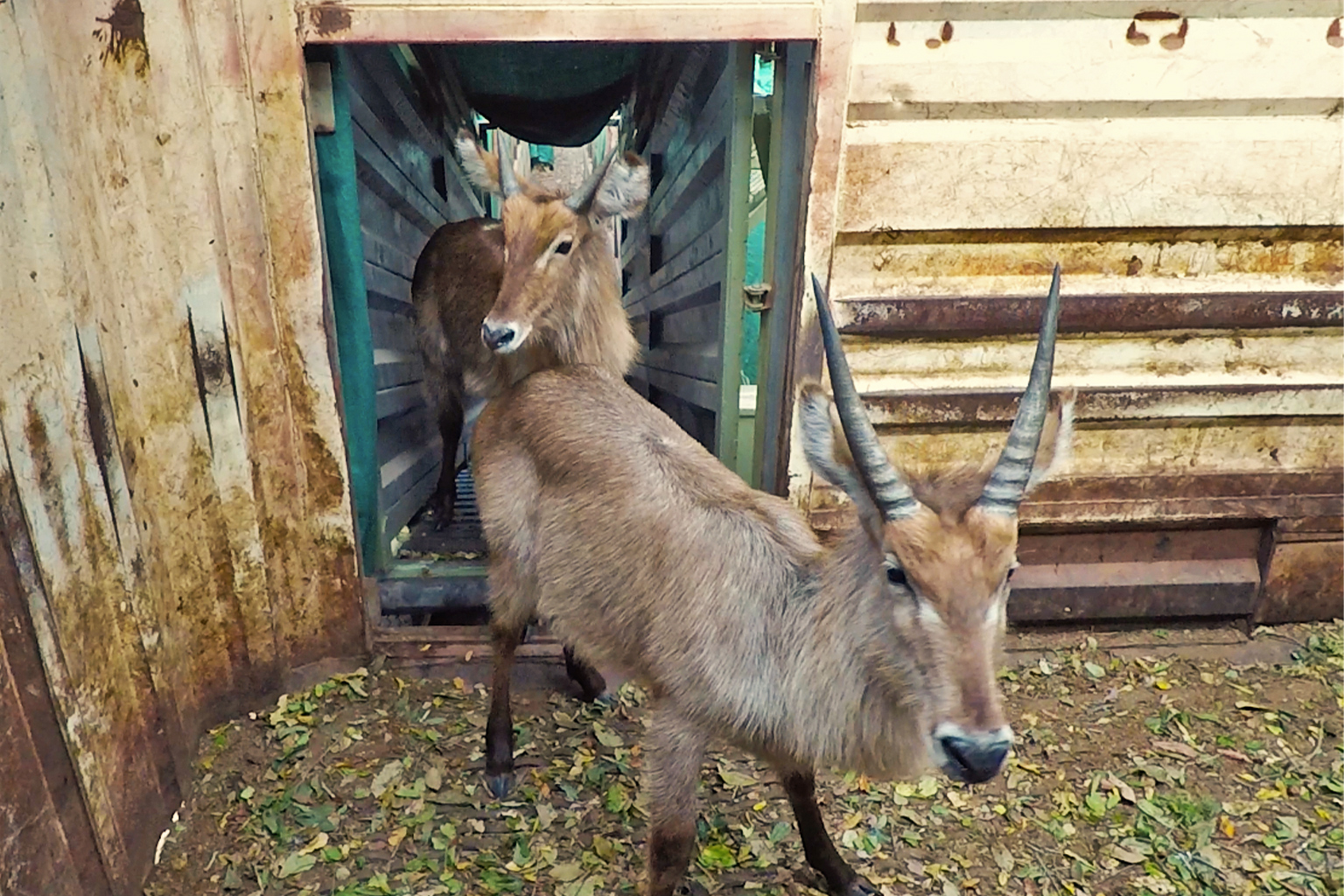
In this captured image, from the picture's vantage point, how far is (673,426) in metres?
2.98

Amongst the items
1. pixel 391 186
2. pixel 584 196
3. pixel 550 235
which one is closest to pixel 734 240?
pixel 584 196

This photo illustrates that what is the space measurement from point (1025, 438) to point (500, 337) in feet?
6.44

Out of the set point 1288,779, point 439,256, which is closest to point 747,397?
point 439,256

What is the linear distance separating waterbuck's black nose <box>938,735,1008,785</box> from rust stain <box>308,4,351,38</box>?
269 centimetres

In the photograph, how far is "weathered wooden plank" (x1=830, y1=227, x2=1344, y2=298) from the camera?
3178 millimetres

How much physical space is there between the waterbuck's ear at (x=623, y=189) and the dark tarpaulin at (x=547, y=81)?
1.15 m

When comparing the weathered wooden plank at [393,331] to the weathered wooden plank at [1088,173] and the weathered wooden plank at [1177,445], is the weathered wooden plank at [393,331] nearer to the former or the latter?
the weathered wooden plank at [1088,173]

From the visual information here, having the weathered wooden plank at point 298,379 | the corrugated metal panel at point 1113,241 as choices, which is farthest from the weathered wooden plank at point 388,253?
the corrugated metal panel at point 1113,241

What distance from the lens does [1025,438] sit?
6.24 feet

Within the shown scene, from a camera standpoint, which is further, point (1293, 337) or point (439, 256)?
point (439, 256)

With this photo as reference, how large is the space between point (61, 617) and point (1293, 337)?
14.4ft

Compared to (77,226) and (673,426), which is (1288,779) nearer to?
(673,426)

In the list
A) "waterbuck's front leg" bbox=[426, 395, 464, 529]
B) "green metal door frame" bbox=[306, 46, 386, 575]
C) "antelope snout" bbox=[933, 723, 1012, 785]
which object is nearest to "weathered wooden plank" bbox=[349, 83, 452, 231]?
"green metal door frame" bbox=[306, 46, 386, 575]

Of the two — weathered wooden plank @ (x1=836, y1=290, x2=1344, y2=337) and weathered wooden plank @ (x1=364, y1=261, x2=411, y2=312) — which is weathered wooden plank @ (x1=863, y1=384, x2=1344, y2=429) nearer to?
weathered wooden plank @ (x1=836, y1=290, x2=1344, y2=337)
